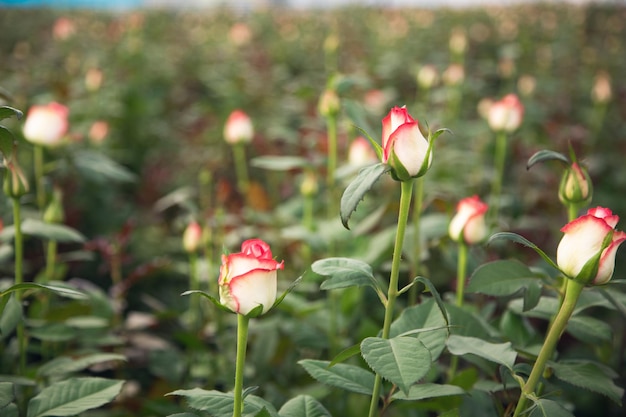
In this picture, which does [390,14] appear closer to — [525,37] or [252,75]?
[525,37]

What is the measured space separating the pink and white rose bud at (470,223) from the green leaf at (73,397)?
521 mm

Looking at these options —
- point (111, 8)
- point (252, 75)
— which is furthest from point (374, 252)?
point (111, 8)

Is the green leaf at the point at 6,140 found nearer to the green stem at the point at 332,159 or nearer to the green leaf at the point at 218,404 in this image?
the green leaf at the point at 218,404

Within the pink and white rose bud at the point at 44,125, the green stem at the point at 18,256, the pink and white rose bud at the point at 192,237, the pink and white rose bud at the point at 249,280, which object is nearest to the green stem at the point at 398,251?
the pink and white rose bud at the point at 249,280

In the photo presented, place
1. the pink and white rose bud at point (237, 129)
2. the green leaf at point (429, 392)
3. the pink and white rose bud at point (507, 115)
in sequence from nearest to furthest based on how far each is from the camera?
the green leaf at point (429, 392) → the pink and white rose bud at point (507, 115) → the pink and white rose bud at point (237, 129)

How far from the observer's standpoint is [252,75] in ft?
10.5

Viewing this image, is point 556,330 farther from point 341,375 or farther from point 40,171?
point 40,171

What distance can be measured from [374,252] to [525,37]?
391cm

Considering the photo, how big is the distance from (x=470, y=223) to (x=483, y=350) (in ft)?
0.90

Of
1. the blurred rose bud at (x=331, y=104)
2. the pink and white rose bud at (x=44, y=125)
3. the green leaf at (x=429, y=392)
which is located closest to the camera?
the green leaf at (x=429, y=392)

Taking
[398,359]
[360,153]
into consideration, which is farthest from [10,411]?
[360,153]

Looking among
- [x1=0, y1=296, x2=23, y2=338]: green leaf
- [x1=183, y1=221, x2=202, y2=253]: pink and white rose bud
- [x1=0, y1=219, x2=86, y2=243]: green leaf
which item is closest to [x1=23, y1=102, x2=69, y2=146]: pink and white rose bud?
[x1=0, y1=219, x2=86, y2=243]: green leaf

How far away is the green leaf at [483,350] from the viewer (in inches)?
27.0

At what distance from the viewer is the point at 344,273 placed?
685 millimetres
